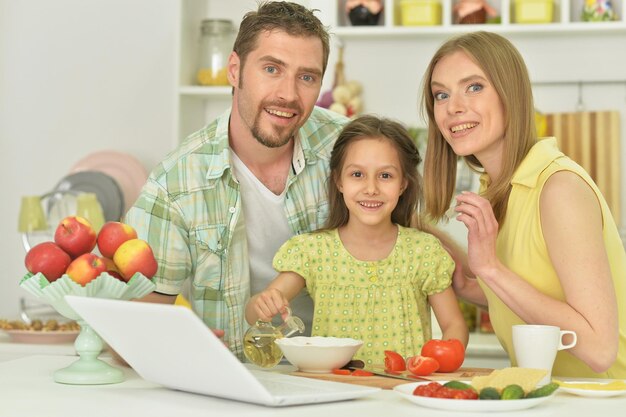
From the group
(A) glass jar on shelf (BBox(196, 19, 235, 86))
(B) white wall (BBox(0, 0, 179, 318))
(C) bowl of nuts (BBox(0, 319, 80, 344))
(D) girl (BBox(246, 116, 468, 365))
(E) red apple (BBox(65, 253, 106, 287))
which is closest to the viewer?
(E) red apple (BBox(65, 253, 106, 287))

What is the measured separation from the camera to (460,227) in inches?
137

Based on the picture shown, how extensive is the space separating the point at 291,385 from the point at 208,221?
3.11 feet

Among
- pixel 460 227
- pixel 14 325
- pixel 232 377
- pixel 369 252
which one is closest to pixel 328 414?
pixel 232 377

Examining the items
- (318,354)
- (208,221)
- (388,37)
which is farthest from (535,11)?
(318,354)

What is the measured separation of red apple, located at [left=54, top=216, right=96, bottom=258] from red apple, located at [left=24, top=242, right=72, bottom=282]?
23 mm

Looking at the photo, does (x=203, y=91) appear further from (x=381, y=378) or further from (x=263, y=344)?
(x=381, y=378)

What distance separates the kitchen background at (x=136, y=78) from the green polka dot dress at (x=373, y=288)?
1.30 meters

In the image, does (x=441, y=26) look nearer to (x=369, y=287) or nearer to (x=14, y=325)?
(x=369, y=287)

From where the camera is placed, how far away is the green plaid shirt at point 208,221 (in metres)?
2.30

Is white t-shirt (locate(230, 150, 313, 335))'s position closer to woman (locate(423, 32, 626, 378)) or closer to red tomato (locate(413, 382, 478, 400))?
woman (locate(423, 32, 626, 378))

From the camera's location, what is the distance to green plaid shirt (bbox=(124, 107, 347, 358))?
7.54 feet

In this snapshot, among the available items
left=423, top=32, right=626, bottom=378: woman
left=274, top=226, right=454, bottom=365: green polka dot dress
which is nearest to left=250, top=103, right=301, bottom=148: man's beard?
left=274, top=226, right=454, bottom=365: green polka dot dress

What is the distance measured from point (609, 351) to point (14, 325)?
1975 mm

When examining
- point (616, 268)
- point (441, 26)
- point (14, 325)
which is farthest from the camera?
point (441, 26)
